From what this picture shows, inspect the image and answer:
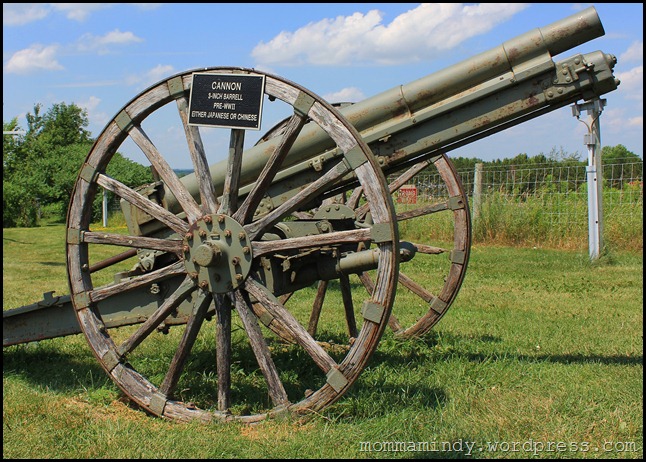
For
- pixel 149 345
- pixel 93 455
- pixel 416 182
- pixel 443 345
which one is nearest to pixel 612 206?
pixel 416 182

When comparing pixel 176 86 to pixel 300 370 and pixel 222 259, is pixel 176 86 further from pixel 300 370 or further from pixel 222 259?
pixel 300 370

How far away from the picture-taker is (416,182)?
1778 centimetres

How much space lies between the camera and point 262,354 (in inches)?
170

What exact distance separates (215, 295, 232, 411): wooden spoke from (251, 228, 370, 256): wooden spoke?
41 cm

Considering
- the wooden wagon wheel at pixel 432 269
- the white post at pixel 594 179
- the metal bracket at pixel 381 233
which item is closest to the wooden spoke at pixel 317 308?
the wooden wagon wheel at pixel 432 269

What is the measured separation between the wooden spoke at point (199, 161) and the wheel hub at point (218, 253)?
0.11 meters

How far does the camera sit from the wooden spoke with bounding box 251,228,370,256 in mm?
4074

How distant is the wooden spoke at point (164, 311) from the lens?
4500mm

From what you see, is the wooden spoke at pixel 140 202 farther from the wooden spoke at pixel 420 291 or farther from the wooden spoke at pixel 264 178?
the wooden spoke at pixel 420 291

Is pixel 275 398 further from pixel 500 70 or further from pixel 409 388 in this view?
pixel 500 70

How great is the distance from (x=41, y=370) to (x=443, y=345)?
126 inches

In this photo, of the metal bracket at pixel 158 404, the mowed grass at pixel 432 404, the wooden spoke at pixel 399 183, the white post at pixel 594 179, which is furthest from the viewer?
the white post at pixel 594 179

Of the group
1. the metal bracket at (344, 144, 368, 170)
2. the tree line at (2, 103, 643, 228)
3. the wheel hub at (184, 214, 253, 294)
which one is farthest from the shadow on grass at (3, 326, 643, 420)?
the tree line at (2, 103, 643, 228)

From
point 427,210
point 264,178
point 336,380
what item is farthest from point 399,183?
point 336,380
